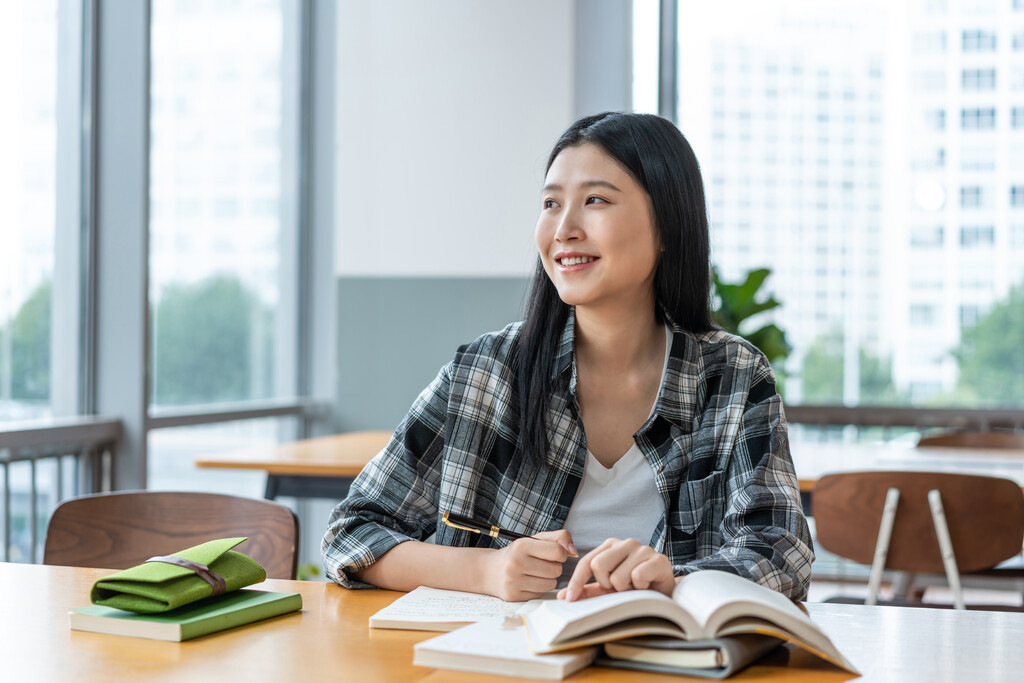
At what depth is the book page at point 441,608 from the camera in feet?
3.40

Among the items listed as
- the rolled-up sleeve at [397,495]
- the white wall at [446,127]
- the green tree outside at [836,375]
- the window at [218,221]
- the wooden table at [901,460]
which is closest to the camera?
the rolled-up sleeve at [397,495]

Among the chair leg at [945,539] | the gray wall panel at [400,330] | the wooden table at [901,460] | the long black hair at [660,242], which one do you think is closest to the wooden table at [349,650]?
the long black hair at [660,242]

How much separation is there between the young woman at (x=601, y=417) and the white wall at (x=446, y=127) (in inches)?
95.3

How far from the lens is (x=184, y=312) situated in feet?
12.2

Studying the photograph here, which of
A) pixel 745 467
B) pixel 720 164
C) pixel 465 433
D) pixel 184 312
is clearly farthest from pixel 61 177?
pixel 720 164

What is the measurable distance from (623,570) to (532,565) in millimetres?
132

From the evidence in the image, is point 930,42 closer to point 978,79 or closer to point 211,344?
point 978,79

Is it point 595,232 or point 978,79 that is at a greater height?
point 978,79

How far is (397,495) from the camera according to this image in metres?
1.36

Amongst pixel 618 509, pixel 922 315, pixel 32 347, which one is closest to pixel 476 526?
pixel 618 509

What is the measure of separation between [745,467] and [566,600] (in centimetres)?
38

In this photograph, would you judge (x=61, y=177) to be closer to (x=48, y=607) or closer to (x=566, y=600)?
(x=48, y=607)

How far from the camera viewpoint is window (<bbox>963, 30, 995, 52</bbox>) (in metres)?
4.42

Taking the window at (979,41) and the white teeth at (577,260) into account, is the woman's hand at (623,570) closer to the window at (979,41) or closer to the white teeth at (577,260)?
the white teeth at (577,260)
